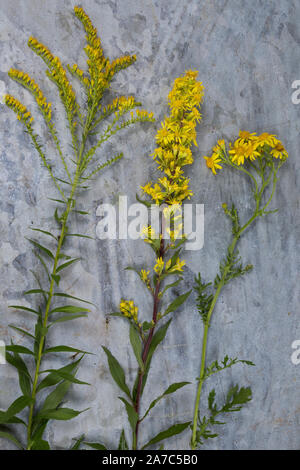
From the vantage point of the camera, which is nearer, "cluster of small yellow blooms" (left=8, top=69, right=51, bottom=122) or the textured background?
"cluster of small yellow blooms" (left=8, top=69, right=51, bottom=122)

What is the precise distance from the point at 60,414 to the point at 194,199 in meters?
0.74

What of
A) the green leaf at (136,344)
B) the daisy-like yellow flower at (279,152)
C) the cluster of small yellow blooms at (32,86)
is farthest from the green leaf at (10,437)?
the daisy-like yellow flower at (279,152)

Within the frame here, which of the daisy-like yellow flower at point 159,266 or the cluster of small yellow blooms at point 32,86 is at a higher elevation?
the cluster of small yellow blooms at point 32,86

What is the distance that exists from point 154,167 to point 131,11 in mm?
497

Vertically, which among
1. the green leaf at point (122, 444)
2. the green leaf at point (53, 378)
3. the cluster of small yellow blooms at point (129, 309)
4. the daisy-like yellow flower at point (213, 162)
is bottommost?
the green leaf at point (122, 444)

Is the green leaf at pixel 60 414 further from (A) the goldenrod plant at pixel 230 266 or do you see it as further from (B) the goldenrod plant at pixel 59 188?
(A) the goldenrod plant at pixel 230 266

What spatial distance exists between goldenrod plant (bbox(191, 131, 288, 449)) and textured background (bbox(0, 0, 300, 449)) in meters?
0.04

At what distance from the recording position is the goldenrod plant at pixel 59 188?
3.41 ft

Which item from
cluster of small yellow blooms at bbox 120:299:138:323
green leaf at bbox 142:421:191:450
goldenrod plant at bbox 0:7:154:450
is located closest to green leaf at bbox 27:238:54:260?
goldenrod plant at bbox 0:7:154:450

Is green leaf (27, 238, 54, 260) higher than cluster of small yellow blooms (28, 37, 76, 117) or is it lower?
lower

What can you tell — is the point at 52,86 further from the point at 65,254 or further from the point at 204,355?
the point at 204,355

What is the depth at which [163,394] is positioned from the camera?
3.73 ft

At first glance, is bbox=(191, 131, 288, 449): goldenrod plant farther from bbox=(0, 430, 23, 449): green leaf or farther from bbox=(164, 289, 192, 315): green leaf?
bbox=(0, 430, 23, 449): green leaf

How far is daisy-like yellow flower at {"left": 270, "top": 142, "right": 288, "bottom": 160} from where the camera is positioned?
45.4 inches
